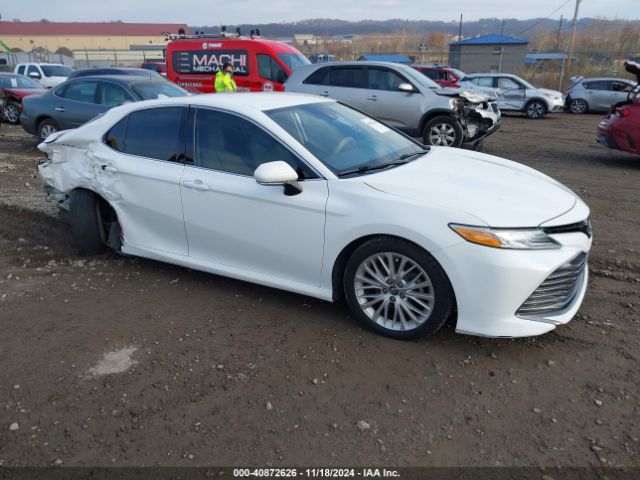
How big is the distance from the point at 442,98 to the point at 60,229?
23.4ft

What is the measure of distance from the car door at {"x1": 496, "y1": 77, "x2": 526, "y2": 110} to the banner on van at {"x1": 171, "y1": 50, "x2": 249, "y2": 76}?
9070 mm

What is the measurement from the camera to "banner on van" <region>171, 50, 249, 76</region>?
13.7 meters

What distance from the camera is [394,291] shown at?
3.57 metres

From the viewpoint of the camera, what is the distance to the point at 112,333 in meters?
3.87

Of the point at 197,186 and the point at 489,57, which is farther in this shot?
the point at 489,57

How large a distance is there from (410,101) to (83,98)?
6346 mm

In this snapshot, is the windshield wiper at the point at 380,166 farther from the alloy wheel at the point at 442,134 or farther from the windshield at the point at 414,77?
the windshield at the point at 414,77

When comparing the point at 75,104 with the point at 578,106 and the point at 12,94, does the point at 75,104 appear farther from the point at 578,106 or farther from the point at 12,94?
the point at 578,106

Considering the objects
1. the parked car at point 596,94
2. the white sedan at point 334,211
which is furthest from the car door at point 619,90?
the white sedan at point 334,211

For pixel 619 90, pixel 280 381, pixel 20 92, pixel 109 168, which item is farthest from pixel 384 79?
pixel 619 90

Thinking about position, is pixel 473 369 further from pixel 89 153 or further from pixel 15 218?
pixel 15 218

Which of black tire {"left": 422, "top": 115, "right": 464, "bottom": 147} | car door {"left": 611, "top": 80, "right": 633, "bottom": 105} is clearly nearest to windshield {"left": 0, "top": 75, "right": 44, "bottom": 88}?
black tire {"left": 422, "top": 115, "right": 464, "bottom": 147}

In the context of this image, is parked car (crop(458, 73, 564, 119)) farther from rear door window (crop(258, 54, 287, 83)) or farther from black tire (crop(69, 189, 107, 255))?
Result: black tire (crop(69, 189, 107, 255))

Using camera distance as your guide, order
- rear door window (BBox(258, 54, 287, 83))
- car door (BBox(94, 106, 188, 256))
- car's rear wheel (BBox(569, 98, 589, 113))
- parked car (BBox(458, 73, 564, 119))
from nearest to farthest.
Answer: car door (BBox(94, 106, 188, 256)) → rear door window (BBox(258, 54, 287, 83)) → parked car (BBox(458, 73, 564, 119)) → car's rear wheel (BBox(569, 98, 589, 113))
